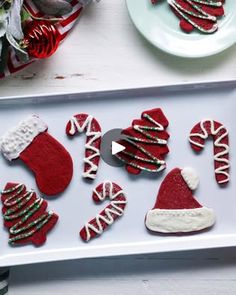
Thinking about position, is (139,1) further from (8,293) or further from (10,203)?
(8,293)

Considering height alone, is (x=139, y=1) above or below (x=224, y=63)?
above

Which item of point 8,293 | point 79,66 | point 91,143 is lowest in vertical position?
point 8,293

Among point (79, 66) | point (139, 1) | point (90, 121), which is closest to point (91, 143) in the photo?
point (90, 121)

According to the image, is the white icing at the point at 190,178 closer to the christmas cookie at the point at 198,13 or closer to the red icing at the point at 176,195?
the red icing at the point at 176,195

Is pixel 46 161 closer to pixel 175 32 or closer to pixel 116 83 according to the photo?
pixel 116 83
